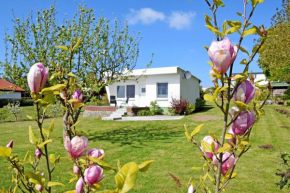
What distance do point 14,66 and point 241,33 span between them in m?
9.04

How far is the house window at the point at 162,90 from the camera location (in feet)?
59.0

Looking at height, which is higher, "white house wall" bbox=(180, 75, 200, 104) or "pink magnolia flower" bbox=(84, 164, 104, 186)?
"white house wall" bbox=(180, 75, 200, 104)

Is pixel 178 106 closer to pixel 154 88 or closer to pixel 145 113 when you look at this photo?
pixel 145 113

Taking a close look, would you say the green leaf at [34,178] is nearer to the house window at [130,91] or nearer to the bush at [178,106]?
the bush at [178,106]

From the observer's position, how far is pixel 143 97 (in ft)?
62.7

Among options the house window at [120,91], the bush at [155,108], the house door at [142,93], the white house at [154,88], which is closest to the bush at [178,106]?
the white house at [154,88]

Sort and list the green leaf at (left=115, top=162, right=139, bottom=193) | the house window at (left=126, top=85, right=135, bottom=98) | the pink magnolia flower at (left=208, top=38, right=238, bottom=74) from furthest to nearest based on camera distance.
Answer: the house window at (left=126, top=85, right=135, bottom=98) → the pink magnolia flower at (left=208, top=38, right=238, bottom=74) → the green leaf at (left=115, top=162, right=139, bottom=193)

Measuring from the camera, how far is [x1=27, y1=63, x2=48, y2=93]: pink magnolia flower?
2.52 ft

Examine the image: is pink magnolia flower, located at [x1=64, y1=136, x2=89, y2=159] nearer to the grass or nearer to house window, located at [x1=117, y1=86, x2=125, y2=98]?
the grass

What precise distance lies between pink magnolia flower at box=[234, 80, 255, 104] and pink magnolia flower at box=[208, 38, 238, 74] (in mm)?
87

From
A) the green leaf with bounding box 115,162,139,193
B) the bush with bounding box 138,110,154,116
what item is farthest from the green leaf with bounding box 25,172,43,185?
the bush with bounding box 138,110,154,116

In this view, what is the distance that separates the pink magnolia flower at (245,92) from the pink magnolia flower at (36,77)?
683mm

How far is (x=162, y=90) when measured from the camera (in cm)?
1817

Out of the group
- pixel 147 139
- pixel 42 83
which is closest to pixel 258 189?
pixel 42 83
